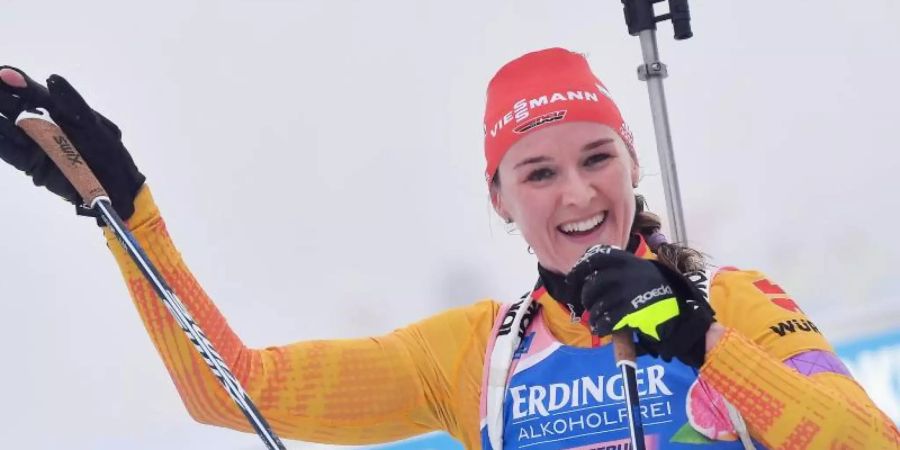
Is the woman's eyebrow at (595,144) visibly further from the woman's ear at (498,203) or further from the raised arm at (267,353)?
the raised arm at (267,353)

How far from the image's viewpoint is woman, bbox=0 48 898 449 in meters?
1.20

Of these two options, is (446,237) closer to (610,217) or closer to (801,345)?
(610,217)

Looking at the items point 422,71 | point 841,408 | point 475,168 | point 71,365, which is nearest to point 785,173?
point 475,168

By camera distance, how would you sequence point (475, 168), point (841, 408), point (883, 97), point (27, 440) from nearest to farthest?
point (841, 408)
point (27, 440)
point (475, 168)
point (883, 97)

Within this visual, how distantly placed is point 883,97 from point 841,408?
7.71 ft

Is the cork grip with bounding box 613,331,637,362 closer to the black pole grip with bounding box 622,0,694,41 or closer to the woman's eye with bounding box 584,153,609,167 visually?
the woman's eye with bounding box 584,153,609,167

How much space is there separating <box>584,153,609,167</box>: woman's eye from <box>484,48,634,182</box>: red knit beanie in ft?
0.25

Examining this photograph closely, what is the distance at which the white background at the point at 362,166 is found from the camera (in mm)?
2576

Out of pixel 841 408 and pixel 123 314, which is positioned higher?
pixel 123 314

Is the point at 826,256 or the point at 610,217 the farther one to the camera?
the point at 826,256

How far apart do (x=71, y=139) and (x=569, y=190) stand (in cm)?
78

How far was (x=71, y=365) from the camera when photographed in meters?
2.63

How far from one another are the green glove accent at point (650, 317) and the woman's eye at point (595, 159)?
0.44m

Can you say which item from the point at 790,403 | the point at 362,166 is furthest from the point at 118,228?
Result: the point at 362,166
